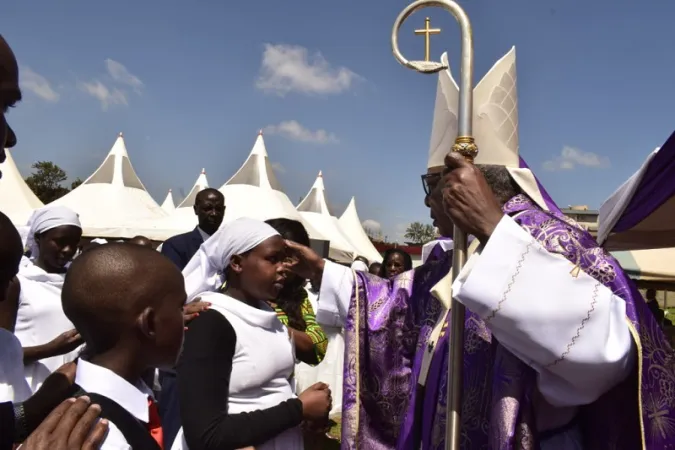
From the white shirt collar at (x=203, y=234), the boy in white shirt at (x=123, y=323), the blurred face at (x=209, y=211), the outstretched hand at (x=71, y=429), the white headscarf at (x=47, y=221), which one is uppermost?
the blurred face at (x=209, y=211)

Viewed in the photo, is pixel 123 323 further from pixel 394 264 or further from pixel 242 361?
pixel 394 264

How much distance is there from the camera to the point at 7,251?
1.90 meters

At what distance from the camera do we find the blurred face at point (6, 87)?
1406mm

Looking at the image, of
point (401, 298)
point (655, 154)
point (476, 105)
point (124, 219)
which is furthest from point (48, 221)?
point (124, 219)

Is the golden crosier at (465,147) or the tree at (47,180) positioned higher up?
the tree at (47,180)

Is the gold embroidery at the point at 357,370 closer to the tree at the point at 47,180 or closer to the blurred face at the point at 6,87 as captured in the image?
the blurred face at the point at 6,87

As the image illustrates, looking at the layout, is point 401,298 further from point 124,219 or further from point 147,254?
point 124,219

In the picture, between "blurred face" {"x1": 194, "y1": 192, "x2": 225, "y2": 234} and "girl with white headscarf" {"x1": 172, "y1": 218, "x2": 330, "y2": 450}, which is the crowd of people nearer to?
"girl with white headscarf" {"x1": 172, "y1": 218, "x2": 330, "y2": 450}

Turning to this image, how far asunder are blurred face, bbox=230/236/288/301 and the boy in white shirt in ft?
2.82

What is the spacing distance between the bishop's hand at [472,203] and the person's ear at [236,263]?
1.10 metres

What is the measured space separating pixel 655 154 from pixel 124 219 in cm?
1338

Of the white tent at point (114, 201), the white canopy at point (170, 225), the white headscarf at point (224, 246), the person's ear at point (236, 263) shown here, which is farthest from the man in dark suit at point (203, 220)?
the white tent at point (114, 201)

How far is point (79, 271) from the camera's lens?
159 centimetres

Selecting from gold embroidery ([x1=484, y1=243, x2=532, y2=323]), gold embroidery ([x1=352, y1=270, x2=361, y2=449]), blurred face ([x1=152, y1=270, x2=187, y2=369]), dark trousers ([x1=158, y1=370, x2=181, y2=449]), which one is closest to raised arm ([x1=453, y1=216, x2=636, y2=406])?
gold embroidery ([x1=484, y1=243, x2=532, y2=323])
